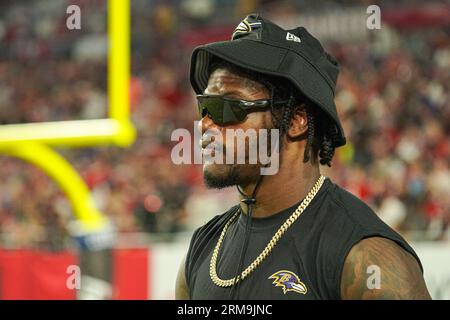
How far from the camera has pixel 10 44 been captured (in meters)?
5.16

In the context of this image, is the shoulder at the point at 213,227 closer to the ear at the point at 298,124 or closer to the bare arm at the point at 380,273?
the ear at the point at 298,124

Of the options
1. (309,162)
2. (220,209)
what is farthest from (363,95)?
(309,162)

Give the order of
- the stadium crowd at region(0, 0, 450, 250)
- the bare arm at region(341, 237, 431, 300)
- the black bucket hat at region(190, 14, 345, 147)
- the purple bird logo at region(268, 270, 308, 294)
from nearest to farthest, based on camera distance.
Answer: the bare arm at region(341, 237, 431, 300) → the purple bird logo at region(268, 270, 308, 294) → the black bucket hat at region(190, 14, 345, 147) → the stadium crowd at region(0, 0, 450, 250)

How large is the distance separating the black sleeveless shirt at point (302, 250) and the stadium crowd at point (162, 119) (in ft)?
7.54

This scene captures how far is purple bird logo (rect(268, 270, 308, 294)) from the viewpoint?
2157 mm

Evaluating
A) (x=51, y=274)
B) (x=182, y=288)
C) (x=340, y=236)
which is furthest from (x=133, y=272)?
(x=340, y=236)

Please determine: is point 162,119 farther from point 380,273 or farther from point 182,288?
point 380,273

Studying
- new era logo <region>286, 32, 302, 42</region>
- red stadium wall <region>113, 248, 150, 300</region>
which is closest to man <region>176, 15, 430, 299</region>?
new era logo <region>286, 32, 302, 42</region>

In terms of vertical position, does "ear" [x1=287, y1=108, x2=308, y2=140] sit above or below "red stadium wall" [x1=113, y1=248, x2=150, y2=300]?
above

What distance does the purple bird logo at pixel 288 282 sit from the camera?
2.16 meters

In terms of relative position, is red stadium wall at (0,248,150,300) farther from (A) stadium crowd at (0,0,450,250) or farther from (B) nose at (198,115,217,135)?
(B) nose at (198,115,217,135)

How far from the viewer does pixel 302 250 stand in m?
2.23

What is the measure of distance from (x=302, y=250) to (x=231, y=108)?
433 mm
